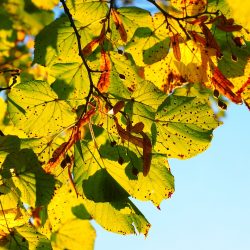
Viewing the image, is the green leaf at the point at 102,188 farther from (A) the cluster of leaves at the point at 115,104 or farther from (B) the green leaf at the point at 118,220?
(B) the green leaf at the point at 118,220

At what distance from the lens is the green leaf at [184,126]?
4.02ft

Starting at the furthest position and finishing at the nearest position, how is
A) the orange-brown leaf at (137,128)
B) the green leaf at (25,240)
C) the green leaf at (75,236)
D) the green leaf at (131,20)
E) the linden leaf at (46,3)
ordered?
the linden leaf at (46,3) → the green leaf at (75,236) → the green leaf at (25,240) → the green leaf at (131,20) → the orange-brown leaf at (137,128)

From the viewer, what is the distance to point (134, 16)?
52.1 inches

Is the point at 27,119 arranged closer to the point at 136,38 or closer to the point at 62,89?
the point at 62,89

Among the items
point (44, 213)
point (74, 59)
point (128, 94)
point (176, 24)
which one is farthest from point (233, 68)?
point (44, 213)

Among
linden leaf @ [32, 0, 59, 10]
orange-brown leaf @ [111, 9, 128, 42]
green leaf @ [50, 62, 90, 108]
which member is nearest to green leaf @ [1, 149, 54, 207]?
green leaf @ [50, 62, 90, 108]

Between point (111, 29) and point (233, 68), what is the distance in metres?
0.43

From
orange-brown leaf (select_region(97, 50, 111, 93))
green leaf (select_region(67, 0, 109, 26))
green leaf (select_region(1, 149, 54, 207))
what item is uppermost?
green leaf (select_region(67, 0, 109, 26))

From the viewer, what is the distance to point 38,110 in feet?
4.47

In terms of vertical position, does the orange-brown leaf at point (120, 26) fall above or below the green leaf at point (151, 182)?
above

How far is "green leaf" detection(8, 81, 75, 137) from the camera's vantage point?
1341 millimetres

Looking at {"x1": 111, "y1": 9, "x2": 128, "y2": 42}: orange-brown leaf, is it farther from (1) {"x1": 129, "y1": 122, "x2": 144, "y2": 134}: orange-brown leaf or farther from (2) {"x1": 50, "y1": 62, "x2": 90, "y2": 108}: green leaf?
(1) {"x1": 129, "y1": 122, "x2": 144, "y2": 134}: orange-brown leaf

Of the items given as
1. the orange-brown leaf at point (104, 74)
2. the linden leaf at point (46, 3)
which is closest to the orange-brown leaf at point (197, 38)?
the orange-brown leaf at point (104, 74)

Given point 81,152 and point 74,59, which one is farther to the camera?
point 74,59
